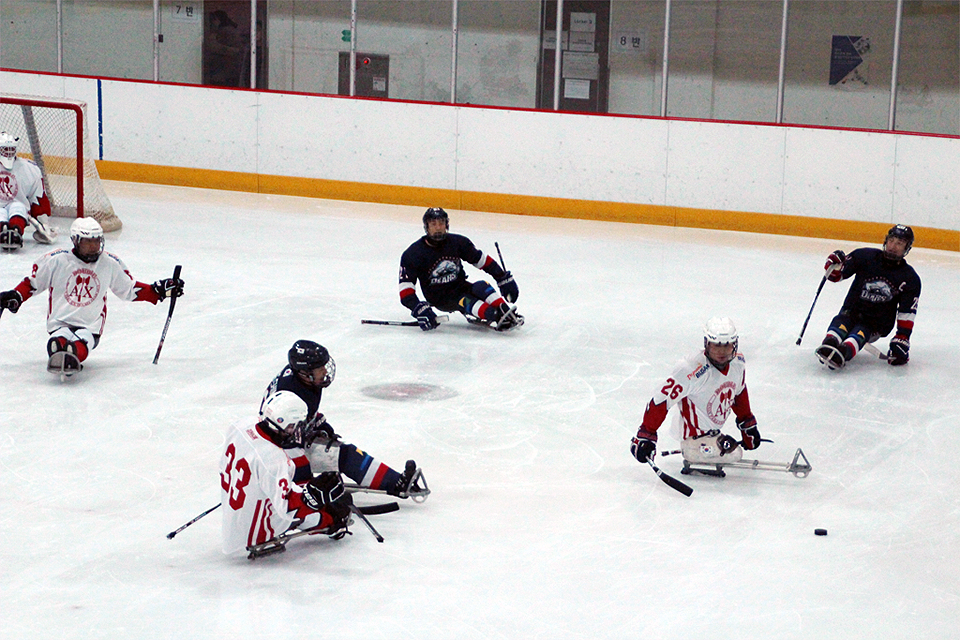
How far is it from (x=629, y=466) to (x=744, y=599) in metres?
1.56

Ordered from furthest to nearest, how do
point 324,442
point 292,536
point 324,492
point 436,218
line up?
point 436,218, point 324,442, point 324,492, point 292,536

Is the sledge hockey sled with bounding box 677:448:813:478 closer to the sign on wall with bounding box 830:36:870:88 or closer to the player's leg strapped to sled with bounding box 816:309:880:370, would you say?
the player's leg strapped to sled with bounding box 816:309:880:370

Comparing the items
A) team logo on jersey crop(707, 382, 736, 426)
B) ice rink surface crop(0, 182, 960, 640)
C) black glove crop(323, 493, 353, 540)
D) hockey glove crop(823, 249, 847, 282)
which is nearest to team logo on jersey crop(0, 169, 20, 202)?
ice rink surface crop(0, 182, 960, 640)

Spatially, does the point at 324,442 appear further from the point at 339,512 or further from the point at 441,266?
the point at 441,266

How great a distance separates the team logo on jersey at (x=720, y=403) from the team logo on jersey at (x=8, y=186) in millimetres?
7521

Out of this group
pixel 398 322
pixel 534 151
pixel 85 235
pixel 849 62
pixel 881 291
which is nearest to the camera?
pixel 85 235

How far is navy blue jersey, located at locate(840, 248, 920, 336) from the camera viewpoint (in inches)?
315

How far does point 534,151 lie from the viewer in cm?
1438

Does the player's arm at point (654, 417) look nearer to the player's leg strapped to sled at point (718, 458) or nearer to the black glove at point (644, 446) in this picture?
the black glove at point (644, 446)

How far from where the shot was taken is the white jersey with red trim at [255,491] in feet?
14.6

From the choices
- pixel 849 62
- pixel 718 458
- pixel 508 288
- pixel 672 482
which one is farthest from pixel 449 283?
pixel 849 62

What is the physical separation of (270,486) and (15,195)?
7.51 meters

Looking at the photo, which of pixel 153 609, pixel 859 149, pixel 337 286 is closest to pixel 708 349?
pixel 153 609

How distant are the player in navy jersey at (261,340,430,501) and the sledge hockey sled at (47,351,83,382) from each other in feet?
8.02
